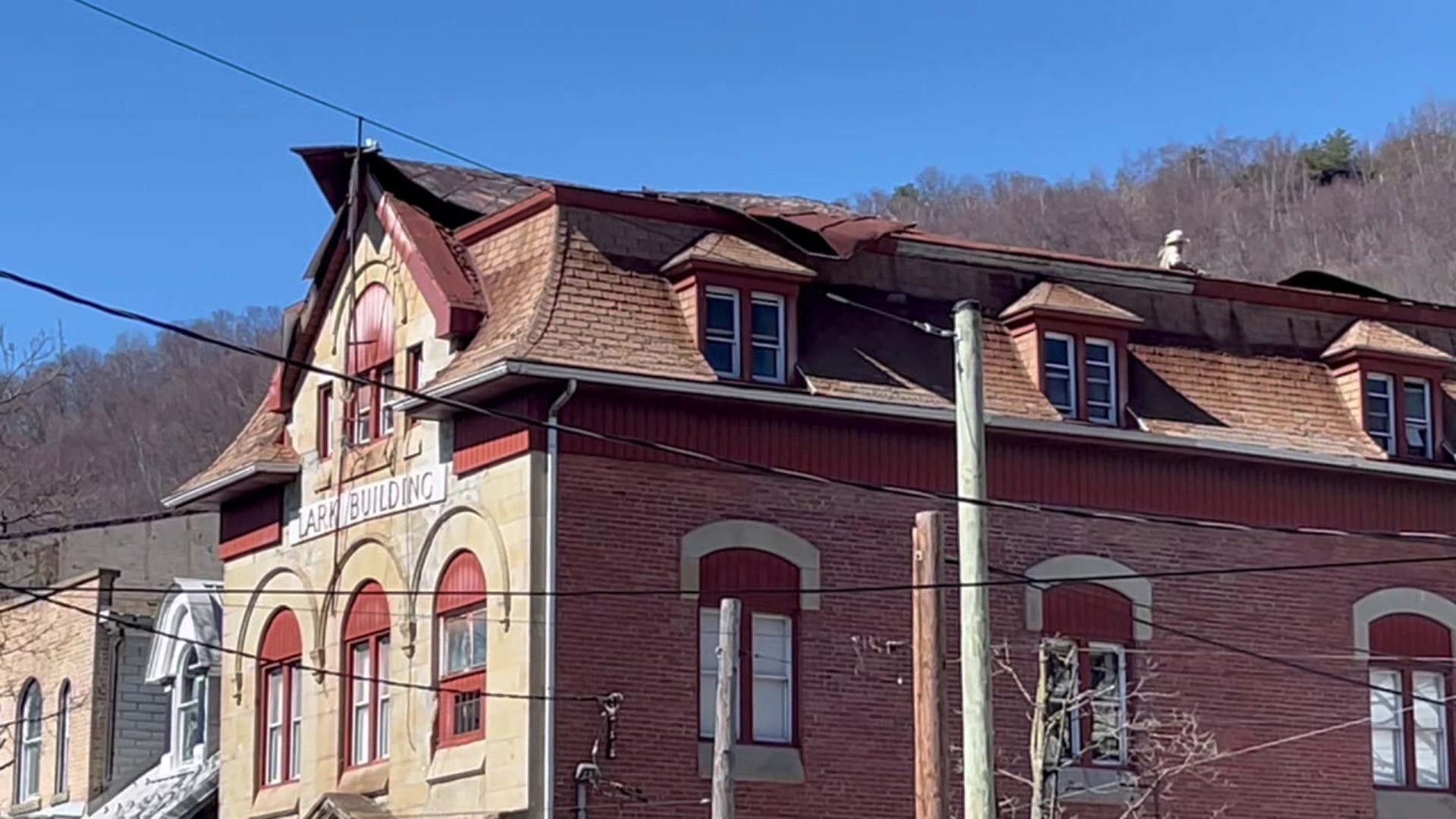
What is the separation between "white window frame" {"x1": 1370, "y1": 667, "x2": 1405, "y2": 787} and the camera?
3388 cm

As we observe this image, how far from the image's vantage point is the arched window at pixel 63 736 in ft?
149

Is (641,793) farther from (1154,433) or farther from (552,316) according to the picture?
(1154,433)

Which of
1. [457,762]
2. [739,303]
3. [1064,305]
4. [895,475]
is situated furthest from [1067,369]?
[457,762]

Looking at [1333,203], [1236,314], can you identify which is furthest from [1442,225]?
[1236,314]

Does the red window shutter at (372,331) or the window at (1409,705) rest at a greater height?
the red window shutter at (372,331)

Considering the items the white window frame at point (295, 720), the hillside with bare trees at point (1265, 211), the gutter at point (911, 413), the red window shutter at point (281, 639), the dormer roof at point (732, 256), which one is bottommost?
the white window frame at point (295, 720)

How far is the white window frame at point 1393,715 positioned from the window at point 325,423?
46.8 feet

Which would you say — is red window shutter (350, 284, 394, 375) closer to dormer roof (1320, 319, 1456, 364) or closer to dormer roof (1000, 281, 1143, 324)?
dormer roof (1000, 281, 1143, 324)

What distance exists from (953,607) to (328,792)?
327 inches

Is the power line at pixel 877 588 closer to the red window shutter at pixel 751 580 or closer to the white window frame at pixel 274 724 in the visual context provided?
the red window shutter at pixel 751 580

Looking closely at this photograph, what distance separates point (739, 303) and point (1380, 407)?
9.95m

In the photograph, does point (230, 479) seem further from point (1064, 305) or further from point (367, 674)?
point (1064, 305)

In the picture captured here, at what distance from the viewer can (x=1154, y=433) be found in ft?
107

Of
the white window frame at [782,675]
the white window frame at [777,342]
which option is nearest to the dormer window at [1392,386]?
the white window frame at [777,342]
